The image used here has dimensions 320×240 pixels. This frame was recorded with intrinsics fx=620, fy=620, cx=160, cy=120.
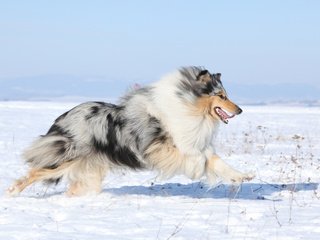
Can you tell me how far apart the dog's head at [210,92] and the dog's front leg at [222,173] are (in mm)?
505

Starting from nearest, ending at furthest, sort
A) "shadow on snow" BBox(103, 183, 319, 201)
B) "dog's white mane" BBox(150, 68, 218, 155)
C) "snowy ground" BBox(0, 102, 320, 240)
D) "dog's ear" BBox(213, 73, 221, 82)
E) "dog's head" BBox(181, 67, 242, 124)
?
1. "snowy ground" BBox(0, 102, 320, 240)
2. "dog's white mane" BBox(150, 68, 218, 155)
3. "dog's head" BBox(181, 67, 242, 124)
4. "dog's ear" BBox(213, 73, 221, 82)
5. "shadow on snow" BBox(103, 183, 319, 201)

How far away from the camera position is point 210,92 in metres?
7.27

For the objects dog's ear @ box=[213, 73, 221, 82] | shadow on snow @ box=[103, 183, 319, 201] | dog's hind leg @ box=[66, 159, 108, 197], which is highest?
dog's ear @ box=[213, 73, 221, 82]

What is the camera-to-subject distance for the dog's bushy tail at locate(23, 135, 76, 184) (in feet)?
23.8

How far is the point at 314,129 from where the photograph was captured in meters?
20.0

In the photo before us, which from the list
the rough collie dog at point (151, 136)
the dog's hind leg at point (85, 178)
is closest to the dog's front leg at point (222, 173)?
the rough collie dog at point (151, 136)

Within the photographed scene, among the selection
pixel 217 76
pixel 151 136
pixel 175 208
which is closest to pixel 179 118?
pixel 151 136

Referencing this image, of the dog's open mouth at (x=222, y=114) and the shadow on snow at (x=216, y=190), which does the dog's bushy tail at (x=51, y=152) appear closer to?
the shadow on snow at (x=216, y=190)

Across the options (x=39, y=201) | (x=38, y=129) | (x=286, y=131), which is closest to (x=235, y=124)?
(x=286, y=131)

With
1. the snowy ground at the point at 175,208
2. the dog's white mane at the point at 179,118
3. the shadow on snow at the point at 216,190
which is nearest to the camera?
the snowy ground at the point at 175,208

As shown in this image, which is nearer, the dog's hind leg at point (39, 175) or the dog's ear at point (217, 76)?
the dog's hind leg at point (39, 175)

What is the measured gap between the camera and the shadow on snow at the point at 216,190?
776cm

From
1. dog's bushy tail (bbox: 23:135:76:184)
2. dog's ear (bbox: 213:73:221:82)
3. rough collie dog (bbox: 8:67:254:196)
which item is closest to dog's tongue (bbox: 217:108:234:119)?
rough collie dog (bbox: 8:67:254:196)

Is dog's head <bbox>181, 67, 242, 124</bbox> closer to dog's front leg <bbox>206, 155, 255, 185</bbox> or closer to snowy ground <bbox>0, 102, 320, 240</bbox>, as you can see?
dog's front leg <bbox>206, 155, 255, 185</bbox>
